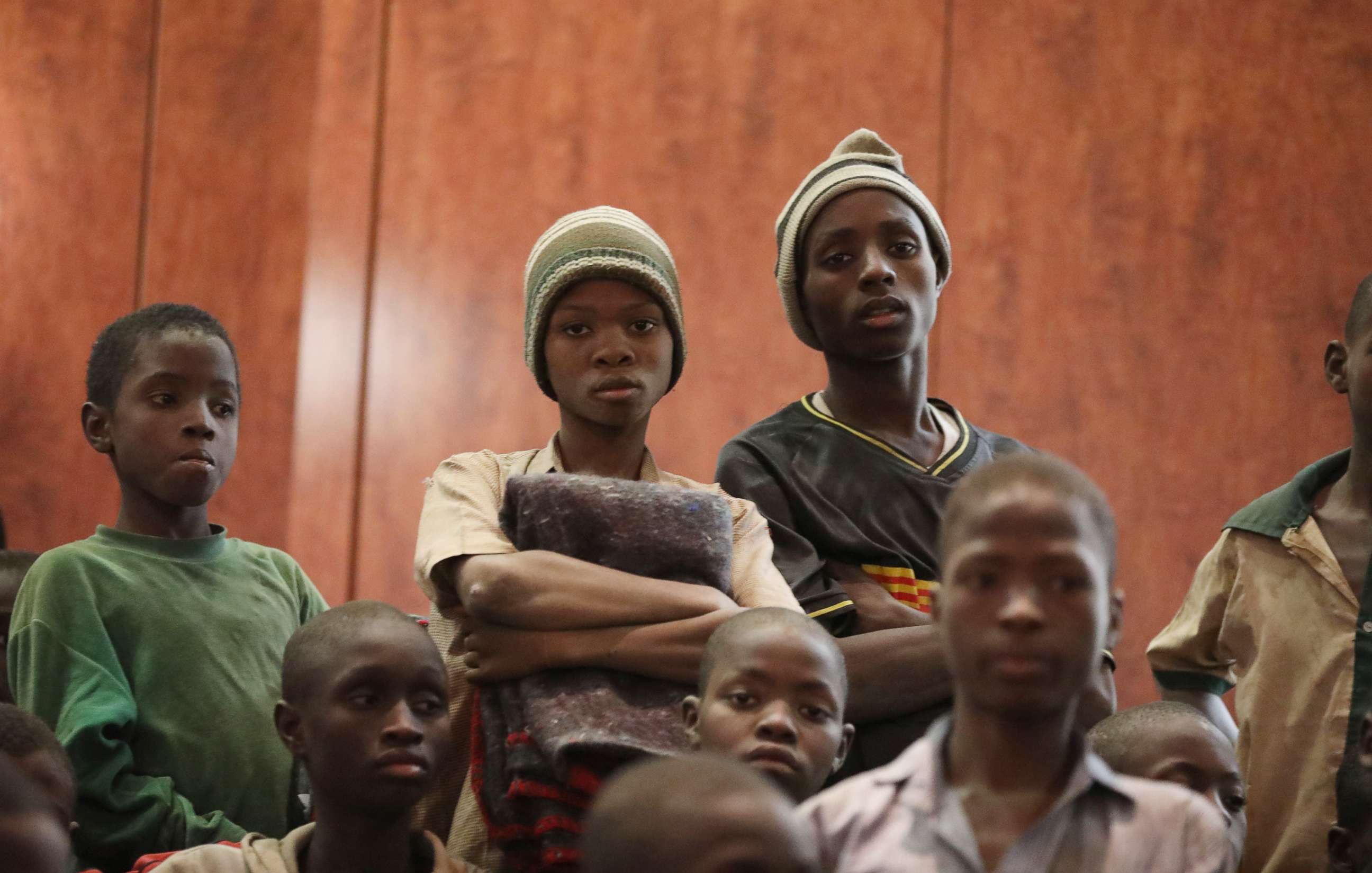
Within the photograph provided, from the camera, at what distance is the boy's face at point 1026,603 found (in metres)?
1.59

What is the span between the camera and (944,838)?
1.59 metres

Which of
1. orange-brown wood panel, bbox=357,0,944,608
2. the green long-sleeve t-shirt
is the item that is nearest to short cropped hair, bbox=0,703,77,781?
the green long-sleeve t-shirt

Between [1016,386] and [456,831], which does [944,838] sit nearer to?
[456,831]

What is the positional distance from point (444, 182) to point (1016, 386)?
1.65 m

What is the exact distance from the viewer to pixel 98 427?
2748 mm

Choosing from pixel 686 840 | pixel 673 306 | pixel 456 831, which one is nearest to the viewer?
pixel 686 840

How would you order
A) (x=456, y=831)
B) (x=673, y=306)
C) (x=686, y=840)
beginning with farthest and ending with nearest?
(x=673, y=306), (x=456, y=831), (x=686, y=840)

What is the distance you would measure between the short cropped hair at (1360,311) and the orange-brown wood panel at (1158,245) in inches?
63.1

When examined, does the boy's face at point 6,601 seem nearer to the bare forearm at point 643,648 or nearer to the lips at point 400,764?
the lips at point 400,764

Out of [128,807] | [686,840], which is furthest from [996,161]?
[686,840]

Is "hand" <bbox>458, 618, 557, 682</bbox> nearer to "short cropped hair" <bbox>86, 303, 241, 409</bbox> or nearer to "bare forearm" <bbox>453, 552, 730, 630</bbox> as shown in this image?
"bare forearm" <bbox>453, 552, 730, 630</bbox>

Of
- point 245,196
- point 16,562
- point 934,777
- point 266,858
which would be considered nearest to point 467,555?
point 266,858

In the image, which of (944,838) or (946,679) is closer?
(944,838)

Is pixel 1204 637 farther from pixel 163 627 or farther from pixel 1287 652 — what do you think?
pixel 163 627
